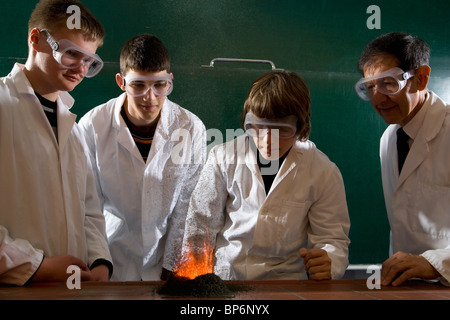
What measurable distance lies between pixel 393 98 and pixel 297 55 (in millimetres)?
1090

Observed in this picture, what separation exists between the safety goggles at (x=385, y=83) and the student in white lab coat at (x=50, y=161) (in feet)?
3.92

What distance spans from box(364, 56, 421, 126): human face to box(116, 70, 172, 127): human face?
103 centimetres

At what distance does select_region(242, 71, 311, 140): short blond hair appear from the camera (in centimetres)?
190

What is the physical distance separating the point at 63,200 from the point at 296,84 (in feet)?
3.67

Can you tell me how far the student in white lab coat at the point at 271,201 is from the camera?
6.26 ft

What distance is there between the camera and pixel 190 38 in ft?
9.64

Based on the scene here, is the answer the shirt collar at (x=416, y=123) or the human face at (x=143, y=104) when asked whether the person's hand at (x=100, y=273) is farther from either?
the shirt collar at (x=416, y=123)

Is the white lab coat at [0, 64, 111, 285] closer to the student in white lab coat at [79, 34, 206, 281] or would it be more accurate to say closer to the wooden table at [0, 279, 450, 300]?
the wooden table at [0, 279, 450, 300]

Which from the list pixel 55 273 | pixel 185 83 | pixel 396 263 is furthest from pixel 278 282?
pixel 185 83

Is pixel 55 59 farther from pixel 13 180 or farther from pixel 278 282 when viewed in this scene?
pixel 278 282

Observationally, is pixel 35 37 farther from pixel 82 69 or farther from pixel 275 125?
pixel 275 125

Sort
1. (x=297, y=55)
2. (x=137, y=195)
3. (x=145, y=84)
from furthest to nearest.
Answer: (x=297, y=55)
(x=137, y=195)
(x=145, y=84)

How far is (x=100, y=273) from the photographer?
1825 millimetres
